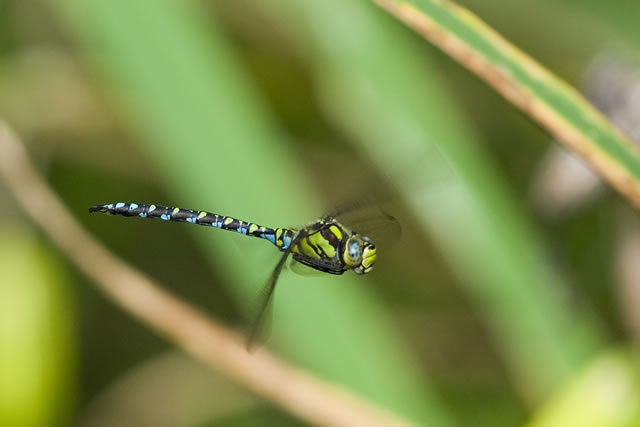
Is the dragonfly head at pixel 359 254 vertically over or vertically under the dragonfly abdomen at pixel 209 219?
under

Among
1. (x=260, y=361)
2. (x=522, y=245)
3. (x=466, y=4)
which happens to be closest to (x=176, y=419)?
(x=260, y=361)

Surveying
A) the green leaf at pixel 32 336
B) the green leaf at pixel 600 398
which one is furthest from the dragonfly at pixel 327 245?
the green leaf at pixel 32 336

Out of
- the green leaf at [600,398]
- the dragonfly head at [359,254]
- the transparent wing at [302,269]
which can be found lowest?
the green leaf at [600,398]

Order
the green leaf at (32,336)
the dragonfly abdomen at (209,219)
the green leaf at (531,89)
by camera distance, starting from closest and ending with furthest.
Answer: the green leaf at (531,89) < the dragonfly abdomen at (209,219) < the green leaf at (32,336)

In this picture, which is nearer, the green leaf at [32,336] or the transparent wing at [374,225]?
the transparent wing at [374,225]

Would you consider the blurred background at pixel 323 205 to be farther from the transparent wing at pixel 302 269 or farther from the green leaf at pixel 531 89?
the green leaf at pixel 531 89

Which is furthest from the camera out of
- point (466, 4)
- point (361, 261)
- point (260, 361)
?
point (466, 4)

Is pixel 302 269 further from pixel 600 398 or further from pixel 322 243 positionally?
pixel 600 398

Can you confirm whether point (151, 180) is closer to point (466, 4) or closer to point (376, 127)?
point (376, 127)

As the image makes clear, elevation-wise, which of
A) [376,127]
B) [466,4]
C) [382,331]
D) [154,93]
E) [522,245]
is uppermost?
[466,4]
